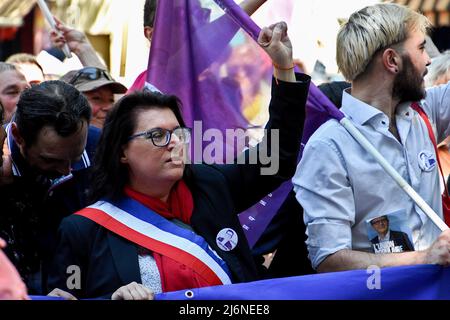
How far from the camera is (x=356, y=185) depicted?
5.03 metres

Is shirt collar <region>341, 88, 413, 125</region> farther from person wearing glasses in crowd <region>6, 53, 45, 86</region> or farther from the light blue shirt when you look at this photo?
person wearing glasses in crowd <region>6, 53, 45, 86</region>

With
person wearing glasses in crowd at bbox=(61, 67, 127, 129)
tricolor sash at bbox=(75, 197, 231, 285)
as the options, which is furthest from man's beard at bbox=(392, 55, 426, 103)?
person wearing glasses in crowd at bbox=(61, 67, 127, 129)

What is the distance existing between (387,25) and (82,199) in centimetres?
158

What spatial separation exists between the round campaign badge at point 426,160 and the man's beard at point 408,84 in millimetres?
251

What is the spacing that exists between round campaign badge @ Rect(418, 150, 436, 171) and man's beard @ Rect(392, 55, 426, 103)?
0.25 metres

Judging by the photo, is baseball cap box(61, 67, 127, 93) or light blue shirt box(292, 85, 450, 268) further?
baseball cap box(61, 67, 127, 93)

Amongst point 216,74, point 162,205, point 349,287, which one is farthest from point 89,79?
point 349,287

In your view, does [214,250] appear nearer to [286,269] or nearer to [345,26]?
[286,269]

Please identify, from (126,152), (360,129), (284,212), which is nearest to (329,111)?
(360,129)

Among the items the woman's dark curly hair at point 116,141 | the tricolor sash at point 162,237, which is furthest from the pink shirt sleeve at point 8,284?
the woman's dark curly hair at point 116,141

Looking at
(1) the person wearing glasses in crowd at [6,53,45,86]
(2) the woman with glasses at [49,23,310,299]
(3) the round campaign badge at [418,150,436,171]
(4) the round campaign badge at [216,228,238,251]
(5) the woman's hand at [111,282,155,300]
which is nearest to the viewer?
(5) the woman's hand at [111,282,155,300]

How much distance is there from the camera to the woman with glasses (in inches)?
175

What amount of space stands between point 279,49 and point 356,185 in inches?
27.7

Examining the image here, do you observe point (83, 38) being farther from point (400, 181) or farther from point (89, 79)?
point (400, 181)
